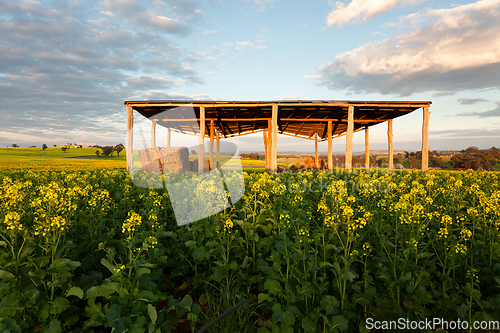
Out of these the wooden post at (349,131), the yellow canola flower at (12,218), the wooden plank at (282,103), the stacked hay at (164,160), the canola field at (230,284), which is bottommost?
the canola field at (230,284)

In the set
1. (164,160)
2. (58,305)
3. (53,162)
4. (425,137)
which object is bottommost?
(58,305)

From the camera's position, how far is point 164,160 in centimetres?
1466

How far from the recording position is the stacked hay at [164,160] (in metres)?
13.7

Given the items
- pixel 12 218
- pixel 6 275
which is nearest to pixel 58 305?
pixel 6 275

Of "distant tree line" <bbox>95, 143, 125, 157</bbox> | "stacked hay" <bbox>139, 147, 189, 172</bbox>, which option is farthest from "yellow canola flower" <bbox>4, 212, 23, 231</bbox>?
"distant tree line" <bbox>95, 143, 125, 157</bbox>

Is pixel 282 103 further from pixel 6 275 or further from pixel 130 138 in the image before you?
pixel 6 275

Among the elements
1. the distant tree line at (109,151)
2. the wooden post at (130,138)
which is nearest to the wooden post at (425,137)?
the wooden post at (130,138)

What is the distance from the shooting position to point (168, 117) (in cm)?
1806

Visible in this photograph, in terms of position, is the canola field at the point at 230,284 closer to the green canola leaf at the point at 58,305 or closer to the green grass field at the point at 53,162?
the green canola leaf at the point at 58,305

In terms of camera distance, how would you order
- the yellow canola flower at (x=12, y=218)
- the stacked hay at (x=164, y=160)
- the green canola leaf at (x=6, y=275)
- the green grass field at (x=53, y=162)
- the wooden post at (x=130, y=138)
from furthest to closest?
the green grass field at (x=53, y=162) → the wooden post at (x=130, y=138) → the stacked hay at (x=164, y=160) → the yellow canola flower at (x=12, y=218) → the green canola leaf at (x=6, y=275)

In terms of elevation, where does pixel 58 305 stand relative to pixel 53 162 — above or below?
below

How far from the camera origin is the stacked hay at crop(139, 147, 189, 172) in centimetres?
1370

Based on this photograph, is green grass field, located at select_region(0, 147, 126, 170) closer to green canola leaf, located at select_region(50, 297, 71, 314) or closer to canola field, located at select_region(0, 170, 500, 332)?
canola field, located at select_region(0, 170, 500, 332)

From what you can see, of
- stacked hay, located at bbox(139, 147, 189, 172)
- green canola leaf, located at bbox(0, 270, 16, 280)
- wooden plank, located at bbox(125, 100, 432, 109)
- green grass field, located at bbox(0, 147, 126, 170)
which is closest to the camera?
green canola leaf, located at bbox(0, 270, 16, 280)
